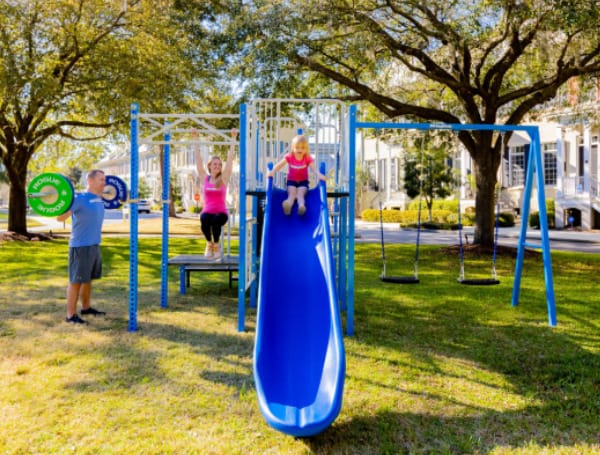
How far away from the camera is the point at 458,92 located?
15.1 metres

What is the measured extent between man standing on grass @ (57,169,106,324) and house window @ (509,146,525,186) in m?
31.4

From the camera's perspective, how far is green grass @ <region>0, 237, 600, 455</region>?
146 inches

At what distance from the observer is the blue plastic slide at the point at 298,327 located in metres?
3.68

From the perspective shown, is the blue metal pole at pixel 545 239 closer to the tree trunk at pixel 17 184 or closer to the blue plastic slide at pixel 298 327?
the blue plastic slide at pixel 298 327

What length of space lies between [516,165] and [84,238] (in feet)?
104

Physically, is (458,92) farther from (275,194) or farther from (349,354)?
(349,354)

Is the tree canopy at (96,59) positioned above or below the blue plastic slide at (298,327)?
above

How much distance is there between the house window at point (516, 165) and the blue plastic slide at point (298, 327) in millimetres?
30350

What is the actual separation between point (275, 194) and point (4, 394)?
3761 mm

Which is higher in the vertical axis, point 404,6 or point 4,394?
point 404,6

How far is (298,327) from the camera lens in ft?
15.7

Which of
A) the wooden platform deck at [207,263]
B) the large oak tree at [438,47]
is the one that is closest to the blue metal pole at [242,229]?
the wooden platform deck at [207,263]

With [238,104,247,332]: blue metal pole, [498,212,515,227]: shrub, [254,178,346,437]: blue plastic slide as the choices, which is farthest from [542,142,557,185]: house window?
[238,104,247,332]: blue metal pole

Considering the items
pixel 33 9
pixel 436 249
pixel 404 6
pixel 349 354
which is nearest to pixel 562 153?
pixel 436 249
